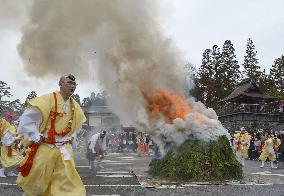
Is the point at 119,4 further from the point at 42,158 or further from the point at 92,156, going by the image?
the point at 42,158

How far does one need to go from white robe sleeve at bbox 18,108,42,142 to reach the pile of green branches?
738cm

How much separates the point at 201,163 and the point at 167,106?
2674 mm

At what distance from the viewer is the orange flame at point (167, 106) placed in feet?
48.4

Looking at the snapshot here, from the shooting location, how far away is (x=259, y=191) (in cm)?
1062

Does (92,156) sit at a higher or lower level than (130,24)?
lower

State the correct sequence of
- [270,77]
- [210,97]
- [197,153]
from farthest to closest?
1. [210,97]
2. [270,77]
3. [197,153]

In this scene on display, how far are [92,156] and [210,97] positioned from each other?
43.9 metres

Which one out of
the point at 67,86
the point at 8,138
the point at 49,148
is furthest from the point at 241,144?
the point at 49,148

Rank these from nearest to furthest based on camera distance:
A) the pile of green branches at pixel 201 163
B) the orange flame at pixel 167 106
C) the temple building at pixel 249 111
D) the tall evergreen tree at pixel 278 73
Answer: the pile of green branches at pixel 201 163
the orange flame at pixel 167 106
the temple building at pixel 249 111
the tall evergreen tree at pixel 278 73

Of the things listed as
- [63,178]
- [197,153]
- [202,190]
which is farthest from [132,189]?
[63,178]

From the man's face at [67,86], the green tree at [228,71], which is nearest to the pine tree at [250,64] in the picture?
the green tree at [228,71]

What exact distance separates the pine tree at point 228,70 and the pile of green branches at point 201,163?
4557cm

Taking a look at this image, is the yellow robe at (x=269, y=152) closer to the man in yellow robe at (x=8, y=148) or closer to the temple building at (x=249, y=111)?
the man in yellow robe at (x=8, y=148)

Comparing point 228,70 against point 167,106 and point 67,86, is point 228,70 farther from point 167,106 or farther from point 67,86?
point 67,86
